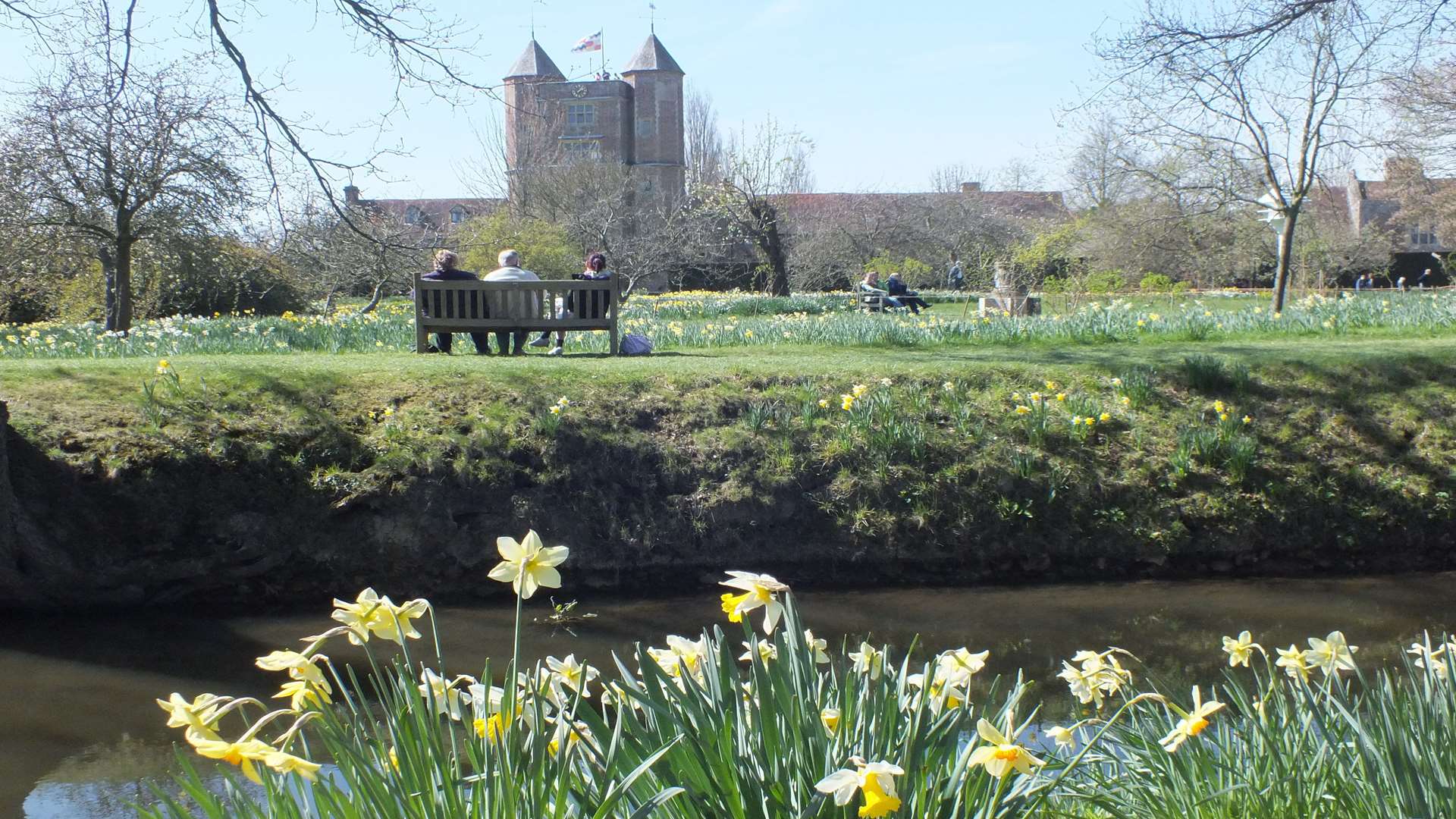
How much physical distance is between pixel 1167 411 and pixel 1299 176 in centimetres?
1255

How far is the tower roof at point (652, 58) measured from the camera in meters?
59.7

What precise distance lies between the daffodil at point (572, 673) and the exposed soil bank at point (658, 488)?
4.83 meters

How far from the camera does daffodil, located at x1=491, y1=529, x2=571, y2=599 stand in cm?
200

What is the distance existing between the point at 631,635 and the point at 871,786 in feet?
15.4

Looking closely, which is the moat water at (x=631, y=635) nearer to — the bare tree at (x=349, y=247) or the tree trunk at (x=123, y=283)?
the bare tree at (x=349, y=247)

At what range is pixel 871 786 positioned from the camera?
1.67 meters

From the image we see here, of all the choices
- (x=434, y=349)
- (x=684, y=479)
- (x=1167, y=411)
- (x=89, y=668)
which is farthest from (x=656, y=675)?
(x=434, y=349)

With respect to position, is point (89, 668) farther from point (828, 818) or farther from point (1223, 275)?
point (1223, 275)

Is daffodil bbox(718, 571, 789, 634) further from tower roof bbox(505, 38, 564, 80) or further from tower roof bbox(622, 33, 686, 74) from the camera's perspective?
tower roof bbox(622, 33, 686, 74)

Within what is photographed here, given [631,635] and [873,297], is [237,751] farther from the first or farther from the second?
[873,297]

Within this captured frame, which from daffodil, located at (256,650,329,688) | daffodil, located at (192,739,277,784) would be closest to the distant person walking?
daffodil, located at (256,650,329,688)

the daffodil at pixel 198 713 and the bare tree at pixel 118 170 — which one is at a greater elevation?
the bare tree at pixel 118 170

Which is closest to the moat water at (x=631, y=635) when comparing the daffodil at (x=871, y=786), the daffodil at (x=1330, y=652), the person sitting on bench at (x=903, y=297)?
the daffodil at (x=1330, y=652)

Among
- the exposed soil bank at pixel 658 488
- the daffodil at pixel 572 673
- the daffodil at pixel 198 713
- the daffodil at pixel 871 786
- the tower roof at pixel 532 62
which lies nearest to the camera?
the daffodil at pixel 871 786
